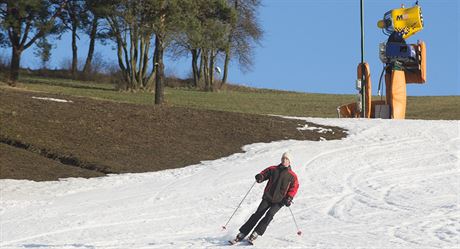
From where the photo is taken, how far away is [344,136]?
27578mm

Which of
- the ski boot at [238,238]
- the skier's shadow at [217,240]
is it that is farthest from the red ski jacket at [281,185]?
the skier's shadow at [217,240]

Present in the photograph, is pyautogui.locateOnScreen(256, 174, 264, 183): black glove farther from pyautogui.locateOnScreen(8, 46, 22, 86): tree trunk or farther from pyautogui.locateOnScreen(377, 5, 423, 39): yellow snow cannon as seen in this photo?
pyautogui.locateOnScreen(8, 46, 22, 86): tree trunk

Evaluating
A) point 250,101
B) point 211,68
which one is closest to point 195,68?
point 211,68

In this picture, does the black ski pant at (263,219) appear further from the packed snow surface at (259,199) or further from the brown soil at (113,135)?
the brown soil at (113,135)

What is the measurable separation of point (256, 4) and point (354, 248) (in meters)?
52.6

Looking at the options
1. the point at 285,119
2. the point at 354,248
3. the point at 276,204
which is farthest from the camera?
the point at 285,119

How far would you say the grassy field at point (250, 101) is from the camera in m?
41.4

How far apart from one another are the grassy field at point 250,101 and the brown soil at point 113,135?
10993 mm

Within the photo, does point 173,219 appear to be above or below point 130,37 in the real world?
below

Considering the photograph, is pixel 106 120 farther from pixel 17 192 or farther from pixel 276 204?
pixel 276 204

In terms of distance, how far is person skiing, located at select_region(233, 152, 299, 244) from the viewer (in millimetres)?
12086

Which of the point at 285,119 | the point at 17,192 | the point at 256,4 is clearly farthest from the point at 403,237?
the point at 256,4

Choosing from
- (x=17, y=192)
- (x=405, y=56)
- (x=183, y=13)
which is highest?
(x=183, y=13)

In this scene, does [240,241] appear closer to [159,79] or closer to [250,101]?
[159,79]
